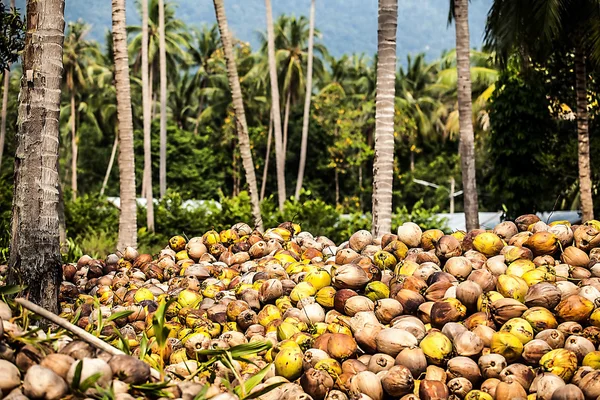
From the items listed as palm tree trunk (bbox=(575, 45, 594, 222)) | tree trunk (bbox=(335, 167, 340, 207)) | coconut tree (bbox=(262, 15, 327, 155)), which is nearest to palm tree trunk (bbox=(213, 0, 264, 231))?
palm tree trunk (bbox=(575, 45, 594, 222))

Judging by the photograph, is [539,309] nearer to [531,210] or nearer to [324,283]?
[324,283]

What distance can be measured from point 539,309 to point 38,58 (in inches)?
113

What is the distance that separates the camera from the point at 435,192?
4506 cm

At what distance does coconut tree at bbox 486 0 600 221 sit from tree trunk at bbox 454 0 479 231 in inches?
117

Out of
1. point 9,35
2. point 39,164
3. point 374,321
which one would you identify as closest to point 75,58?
point 9,35

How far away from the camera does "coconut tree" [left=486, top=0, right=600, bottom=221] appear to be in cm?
1345

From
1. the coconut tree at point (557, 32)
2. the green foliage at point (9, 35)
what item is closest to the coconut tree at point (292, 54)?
the coconut tree at point (557, 32)

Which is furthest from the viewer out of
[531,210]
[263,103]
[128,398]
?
[263,103]

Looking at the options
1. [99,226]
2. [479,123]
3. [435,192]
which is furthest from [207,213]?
[435,192]

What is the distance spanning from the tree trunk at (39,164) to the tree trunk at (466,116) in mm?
8227

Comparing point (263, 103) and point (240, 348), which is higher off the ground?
point (263, 103)

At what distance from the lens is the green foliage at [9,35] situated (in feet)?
18.8

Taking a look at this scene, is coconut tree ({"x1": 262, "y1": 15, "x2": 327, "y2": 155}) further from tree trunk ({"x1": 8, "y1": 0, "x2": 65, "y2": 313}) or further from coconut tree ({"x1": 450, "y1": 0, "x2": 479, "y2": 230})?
tree trunk ({"x1": 8, "y1": 0, "x2": 65, "y2": 313})

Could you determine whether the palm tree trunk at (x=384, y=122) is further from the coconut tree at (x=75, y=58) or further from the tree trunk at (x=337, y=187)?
the tree trunk at (x=337, y=187)
